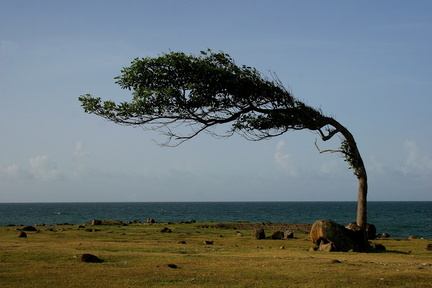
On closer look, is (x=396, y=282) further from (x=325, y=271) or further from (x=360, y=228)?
(x=360, y=228)

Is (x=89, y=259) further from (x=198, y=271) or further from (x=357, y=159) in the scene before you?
(x=357, y=159)

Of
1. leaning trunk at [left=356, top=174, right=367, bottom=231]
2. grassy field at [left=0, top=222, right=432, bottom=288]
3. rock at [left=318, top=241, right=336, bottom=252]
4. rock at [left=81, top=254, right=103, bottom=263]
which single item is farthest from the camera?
leaning trunk at [left=356, top=174, right=367, bottom=231]

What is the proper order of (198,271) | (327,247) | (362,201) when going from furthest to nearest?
(362,201)
(327,247)
(198,271)

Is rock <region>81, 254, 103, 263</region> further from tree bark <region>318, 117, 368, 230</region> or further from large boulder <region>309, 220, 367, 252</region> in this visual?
tree bark <region>318, 117, 368, 230</region>

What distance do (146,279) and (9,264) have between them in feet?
18.0

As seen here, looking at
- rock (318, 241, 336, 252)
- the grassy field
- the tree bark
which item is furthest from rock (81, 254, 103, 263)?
the tree bark

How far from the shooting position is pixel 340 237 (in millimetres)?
23172

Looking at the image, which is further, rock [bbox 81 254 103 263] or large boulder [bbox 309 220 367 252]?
large boulder [bbox 309 220 367 252]

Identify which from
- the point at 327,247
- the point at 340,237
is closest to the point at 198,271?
the point at 327,247

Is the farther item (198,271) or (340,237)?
(340,237)

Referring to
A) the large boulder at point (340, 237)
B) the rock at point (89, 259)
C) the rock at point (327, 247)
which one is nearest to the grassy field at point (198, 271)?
the rock at point (89, 259)

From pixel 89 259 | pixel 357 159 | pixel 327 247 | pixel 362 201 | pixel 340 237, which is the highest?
pixel 357 159

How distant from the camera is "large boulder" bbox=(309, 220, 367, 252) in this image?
909 inches

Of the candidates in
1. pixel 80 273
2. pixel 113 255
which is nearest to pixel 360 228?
pixel 113 255
